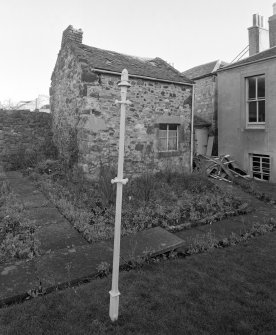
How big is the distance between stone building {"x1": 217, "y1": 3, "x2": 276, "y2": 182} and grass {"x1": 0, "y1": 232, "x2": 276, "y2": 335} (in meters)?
8.65

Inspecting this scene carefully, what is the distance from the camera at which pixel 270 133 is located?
A: 11.6m

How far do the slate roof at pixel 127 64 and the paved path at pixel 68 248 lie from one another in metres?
4.97

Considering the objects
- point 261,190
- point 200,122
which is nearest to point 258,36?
point 200,122

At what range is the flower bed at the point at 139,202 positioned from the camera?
602 cm

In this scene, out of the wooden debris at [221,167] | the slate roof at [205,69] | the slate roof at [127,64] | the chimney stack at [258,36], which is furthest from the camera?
the slate roof at [205,69]

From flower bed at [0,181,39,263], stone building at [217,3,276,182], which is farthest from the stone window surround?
flower bed at [0,181,39,263]

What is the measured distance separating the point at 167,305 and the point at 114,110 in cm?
717

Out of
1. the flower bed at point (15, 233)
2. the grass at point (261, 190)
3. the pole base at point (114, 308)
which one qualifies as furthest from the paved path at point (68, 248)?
the grass at point (261, 190)

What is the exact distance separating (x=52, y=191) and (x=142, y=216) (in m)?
3.21

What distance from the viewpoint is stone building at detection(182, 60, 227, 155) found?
1448cm

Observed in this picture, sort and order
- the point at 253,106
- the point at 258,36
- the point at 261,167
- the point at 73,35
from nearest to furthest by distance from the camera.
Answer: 1. the point at 73,35
2. the point at 261,167
3. the point at 253,106
4. the point at 258,36

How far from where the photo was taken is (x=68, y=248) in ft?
15.0

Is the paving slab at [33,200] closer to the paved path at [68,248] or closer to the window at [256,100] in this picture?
the paved path at [68,248]

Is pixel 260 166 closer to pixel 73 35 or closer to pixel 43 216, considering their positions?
pixel 73 35
